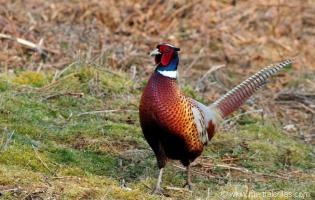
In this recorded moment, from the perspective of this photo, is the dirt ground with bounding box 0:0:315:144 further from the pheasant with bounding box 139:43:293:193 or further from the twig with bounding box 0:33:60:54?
the pheasant with bounding box 139:43:293:193

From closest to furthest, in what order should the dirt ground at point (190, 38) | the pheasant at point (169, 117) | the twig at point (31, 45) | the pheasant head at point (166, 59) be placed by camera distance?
1. the pheasant at point (169, 117)
2. the pheasant head at point (166, 59)
3. the dirt ground at point (190, 38)
4. the twig at point (31, 45)

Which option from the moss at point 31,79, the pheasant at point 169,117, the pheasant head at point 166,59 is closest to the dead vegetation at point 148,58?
the moss at point 31,79

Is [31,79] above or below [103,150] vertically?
above

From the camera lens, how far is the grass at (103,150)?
513 centimetres

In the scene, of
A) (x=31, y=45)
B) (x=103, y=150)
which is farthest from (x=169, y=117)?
(x=31, y=45)

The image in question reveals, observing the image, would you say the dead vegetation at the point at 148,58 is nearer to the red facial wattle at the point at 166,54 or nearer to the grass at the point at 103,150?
the grass at the point at 103,150

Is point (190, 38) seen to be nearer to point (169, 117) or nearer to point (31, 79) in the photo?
point (31, 79)

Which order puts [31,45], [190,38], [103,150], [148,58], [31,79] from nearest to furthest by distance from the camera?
1. [103,150]
2. [31,79]
3. [31,45]
4. [148,58]
5. [190,38]

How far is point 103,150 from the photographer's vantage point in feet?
20.2

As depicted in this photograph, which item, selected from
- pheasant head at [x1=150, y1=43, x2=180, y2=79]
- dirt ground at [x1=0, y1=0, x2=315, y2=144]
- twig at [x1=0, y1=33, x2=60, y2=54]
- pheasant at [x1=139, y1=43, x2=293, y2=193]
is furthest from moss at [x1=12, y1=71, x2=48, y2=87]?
pheasant head at [x1=150, y1=43, x2=180, y2=79]

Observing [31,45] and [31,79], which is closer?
[31,79]

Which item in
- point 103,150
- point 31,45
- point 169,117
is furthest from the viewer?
point 31,45

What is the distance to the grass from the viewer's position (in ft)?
16.8

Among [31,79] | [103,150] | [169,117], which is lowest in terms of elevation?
[103,150]
